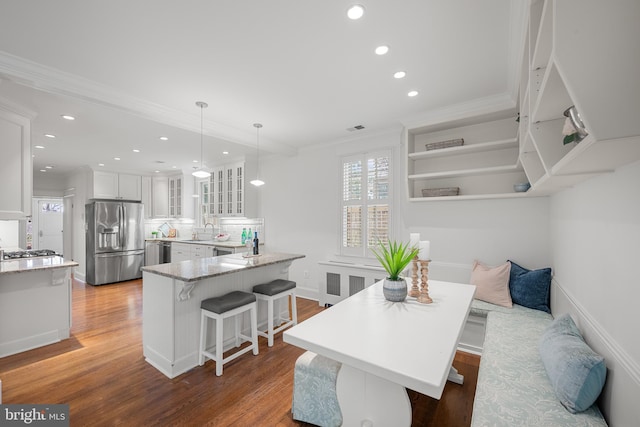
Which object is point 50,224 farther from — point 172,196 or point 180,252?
point 180,252

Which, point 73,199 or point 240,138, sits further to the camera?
point 73,199

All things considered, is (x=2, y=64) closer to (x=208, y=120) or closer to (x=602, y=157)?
(x=208, y=120)

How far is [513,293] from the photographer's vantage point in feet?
8.68

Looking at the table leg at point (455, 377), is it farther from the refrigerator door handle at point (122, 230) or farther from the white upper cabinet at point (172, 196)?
the refrigerator door handle at point (122, 230)

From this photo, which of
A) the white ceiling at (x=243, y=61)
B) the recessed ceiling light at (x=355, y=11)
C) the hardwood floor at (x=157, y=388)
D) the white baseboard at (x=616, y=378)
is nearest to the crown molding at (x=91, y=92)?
the white ceiling at (x=243, y=61)

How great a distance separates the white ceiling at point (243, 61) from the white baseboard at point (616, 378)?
187 cm

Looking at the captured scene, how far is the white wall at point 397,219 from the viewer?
2.95 m

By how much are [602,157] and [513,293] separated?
203 cm

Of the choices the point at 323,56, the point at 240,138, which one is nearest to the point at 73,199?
the point at 240,138

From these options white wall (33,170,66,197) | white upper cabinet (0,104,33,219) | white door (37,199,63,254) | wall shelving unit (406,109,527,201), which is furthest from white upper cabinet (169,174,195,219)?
wall shelving unit (406,109,527,201)

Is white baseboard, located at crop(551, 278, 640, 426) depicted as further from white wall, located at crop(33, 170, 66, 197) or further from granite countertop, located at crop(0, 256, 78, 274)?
white wall, located at crop(33, 170, 66, 197)

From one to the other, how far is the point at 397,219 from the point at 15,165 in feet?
14.1

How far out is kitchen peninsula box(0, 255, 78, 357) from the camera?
2723 mm

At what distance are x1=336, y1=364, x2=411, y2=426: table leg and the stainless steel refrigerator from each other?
615 centimetres
